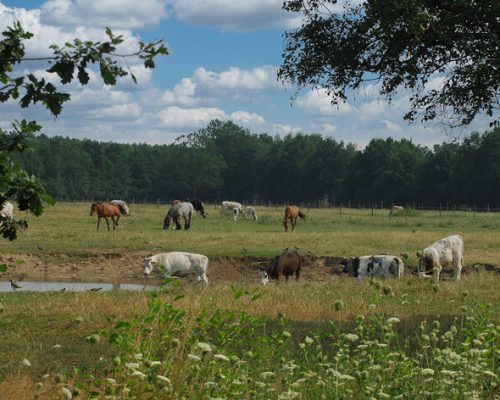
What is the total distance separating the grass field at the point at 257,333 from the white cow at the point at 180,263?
460cm

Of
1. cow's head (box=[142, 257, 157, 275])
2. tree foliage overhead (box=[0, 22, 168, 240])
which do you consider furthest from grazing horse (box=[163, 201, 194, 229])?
tree foliage overhead (box=[0, 22, 168, 240])

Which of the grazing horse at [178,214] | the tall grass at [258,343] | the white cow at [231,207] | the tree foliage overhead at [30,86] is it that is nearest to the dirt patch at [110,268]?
the tall grass at [258,343]

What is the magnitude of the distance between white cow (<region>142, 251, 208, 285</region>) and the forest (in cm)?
7525

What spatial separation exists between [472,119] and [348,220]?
39133mm

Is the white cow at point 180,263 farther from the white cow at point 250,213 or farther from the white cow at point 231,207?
the white cow at point 250,213

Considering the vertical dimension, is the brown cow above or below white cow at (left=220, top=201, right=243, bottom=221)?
below

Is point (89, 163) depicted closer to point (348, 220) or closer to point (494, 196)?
point (494, 196)

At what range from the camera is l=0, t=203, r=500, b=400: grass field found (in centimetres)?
645

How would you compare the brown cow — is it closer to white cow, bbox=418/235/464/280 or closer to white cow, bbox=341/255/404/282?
white cow, bbox=341/255/404/282

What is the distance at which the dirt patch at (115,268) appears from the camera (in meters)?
29.5

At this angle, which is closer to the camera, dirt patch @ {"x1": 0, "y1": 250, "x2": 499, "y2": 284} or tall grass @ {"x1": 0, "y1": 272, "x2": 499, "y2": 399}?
tall grass @ {"x1": 0, "y1": 272, "x2": 499, "y2": 399}

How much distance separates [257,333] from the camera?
41.7ft

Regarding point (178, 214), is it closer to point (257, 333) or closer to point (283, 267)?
point (283, 267)

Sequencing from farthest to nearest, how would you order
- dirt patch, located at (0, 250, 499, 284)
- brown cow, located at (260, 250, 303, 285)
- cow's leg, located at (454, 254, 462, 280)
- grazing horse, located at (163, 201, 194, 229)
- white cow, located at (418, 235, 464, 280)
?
grazing horse, located at (163, 201, 194, 229)
dirt patch, located at (0, 250, 499, 284)
brown cow, located at (260, 250, 303, 285)
cow's leg, located at (454, 254, 462, 280)
white cow, located at (418, 235, 464, 280)
